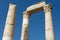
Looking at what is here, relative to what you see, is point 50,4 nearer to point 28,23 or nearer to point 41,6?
point 41,6

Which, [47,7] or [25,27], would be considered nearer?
[47,7]

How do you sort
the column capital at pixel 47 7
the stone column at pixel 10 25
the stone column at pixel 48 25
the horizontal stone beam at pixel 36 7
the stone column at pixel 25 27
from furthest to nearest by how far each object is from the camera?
1. the horizontal stone beam at pixel 36 7
2. the stone column at pixel 25 27
3. the column capital at pixel 47 7
4. the stone column at pixel 48 25
5. the stone column at pixel 10 25

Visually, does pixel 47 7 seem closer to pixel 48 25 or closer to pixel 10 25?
pixel 48 25

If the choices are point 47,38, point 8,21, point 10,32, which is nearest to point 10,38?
point 10,32

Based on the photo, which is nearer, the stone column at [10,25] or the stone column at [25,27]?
the stone column at [10,25]

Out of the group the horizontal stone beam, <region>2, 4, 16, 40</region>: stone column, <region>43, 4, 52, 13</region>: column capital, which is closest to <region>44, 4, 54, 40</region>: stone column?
<region>43, 4, 52, 13</region>: column capital

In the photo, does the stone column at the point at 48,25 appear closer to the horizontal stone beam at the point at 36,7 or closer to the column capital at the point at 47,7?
the column capital at the point at 47,7

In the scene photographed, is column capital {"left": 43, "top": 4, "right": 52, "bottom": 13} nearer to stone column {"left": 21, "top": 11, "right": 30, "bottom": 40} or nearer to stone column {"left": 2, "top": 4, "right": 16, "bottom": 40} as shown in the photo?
stone column {"left": 21, "top": 11, "right": 30, "bottom": 40}

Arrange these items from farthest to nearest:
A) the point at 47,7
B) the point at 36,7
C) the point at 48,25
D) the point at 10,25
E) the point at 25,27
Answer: the point at 36,7, the point at 25,27, the point at 47,7, the point at 48,25, the point at 10,25

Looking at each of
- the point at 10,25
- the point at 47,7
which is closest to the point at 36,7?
the point at 47,7

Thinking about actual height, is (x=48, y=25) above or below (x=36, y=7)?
below

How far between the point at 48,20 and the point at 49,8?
3.03 m

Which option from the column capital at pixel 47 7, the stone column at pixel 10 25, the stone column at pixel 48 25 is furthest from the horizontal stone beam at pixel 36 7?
the stone column at pixel 10 25

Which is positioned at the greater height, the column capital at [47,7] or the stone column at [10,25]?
the column capital at [47,7]
